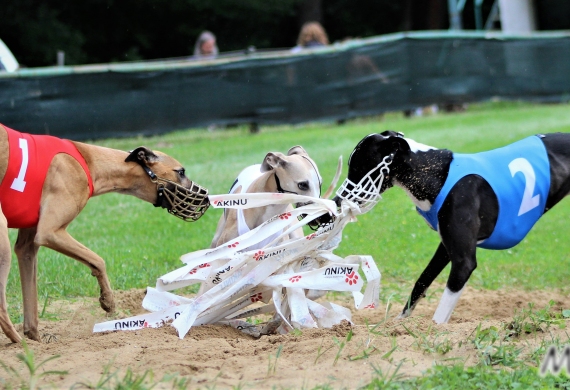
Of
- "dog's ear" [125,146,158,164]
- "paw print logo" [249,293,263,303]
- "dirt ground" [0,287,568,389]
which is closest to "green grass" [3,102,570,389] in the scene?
"dirt ground" [0,287,568,389]

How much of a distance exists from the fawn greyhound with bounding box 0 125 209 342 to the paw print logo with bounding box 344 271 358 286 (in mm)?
1219

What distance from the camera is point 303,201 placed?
5.54 metres

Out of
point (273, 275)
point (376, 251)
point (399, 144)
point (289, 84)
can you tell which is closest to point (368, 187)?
point (399, 144)

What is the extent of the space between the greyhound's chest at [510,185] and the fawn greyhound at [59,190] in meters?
1.78

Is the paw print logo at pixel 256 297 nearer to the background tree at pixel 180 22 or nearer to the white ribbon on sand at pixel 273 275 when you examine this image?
the white ribbon on sand at pixel 273 275

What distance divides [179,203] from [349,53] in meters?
12.2

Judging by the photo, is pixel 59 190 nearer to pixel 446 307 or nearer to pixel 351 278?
pixel 351 278

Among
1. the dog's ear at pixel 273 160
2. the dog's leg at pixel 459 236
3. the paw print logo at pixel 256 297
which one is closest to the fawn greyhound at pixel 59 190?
the dog's ear at pixel 273 160

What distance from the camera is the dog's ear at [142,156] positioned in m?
5.72

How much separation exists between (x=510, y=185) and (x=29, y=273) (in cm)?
332

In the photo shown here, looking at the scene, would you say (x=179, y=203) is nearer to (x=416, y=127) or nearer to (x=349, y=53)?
(x=416, y=127)

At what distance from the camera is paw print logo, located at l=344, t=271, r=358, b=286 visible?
17.7 feet

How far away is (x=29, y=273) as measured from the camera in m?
5.60

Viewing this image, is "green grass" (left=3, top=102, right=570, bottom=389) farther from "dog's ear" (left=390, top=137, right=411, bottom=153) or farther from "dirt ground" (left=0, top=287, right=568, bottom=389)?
"dog's ear" (left=390, top=137, right=411, bottom=153)
